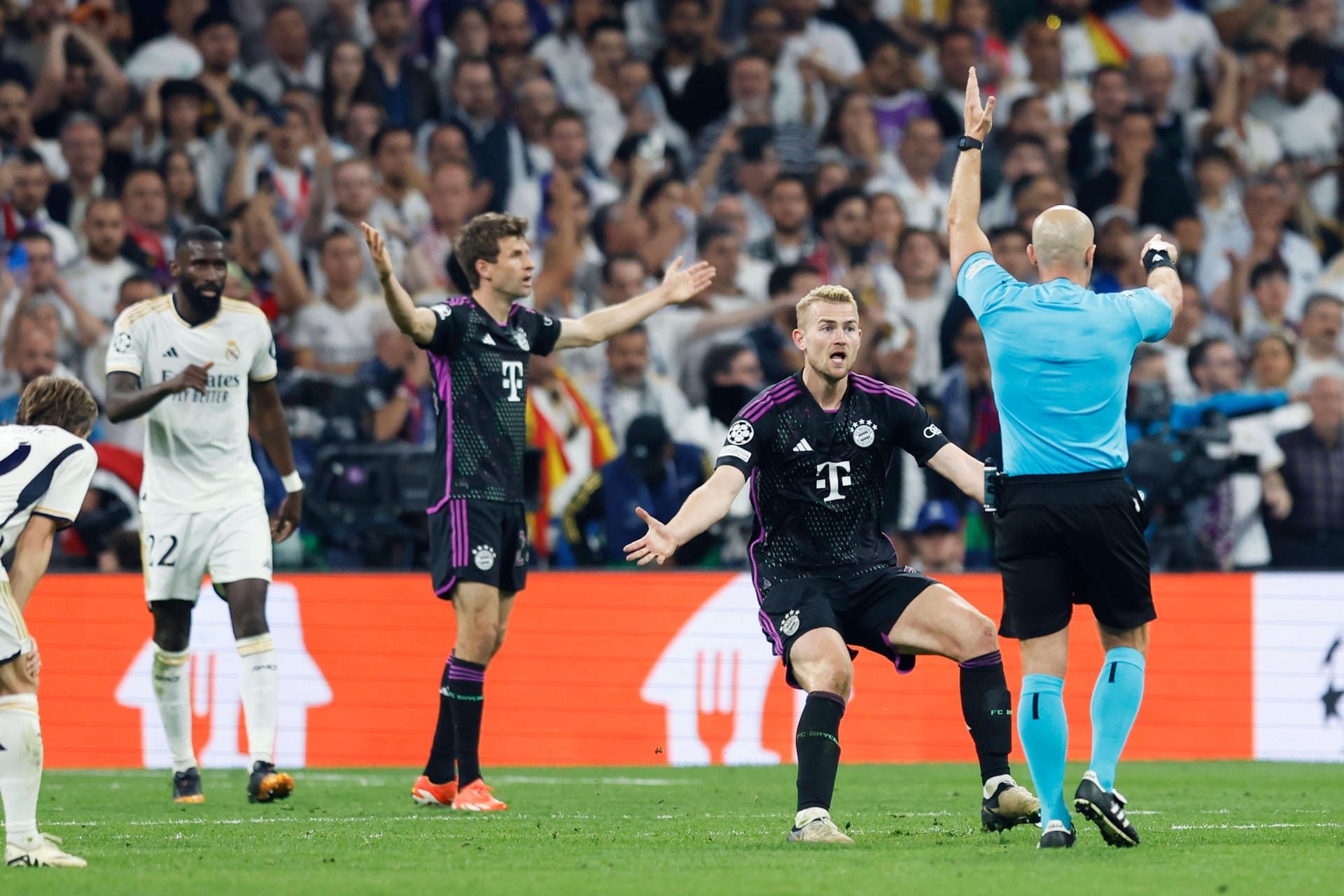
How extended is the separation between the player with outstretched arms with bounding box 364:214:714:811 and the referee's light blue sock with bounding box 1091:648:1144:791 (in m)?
3.18

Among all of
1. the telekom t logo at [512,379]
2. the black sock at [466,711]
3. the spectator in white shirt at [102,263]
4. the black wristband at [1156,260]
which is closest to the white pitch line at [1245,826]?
the black wristband at [1156,260]

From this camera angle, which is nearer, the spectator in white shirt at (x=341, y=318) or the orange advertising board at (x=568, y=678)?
the orange advertising board at (x=568, y=678)

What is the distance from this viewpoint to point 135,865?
19.9 feet

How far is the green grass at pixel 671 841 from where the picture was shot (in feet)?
18.0

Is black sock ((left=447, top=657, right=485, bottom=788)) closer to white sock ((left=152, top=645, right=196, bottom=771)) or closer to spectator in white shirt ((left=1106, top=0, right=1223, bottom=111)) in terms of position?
white sock ((left=152, top=645, right=196, bottom=771))

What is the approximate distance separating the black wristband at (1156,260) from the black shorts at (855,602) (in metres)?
1.51

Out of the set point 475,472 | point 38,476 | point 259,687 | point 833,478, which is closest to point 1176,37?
point 475,472

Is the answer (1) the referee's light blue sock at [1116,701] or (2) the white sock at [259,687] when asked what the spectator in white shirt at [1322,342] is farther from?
(2) the white sock at [259,687]

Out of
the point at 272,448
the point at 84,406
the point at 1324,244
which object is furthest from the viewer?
the point at 1324,244

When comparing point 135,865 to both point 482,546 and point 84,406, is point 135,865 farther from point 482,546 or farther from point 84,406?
point 482,546

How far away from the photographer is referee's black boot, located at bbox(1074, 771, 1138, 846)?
617 centimetres

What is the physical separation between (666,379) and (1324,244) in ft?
22.6

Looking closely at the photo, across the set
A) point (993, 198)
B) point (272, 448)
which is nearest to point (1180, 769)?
point (272, 448)

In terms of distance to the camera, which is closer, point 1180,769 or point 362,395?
point 1180,769
